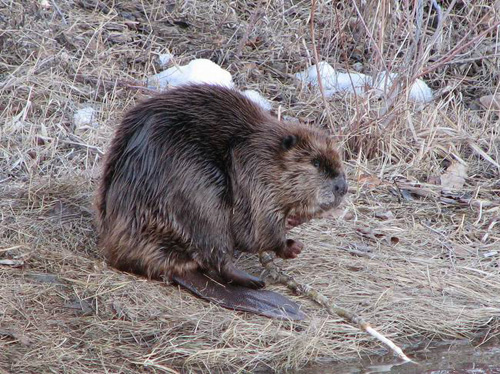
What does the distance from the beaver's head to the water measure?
76cm

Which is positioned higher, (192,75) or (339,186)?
(339,186)

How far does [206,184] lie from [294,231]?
838 millimetres

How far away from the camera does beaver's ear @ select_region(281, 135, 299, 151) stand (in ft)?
12.3

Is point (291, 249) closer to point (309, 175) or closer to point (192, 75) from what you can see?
point (309, 175)

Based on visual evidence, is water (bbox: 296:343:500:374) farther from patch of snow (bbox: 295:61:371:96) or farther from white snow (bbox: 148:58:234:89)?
white snow (bbox: 148:58:234:89)

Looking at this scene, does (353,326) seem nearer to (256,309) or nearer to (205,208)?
(256,309)

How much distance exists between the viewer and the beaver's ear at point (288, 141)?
3.76 meters

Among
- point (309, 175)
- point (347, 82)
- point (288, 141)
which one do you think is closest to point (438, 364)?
point (309, 175)

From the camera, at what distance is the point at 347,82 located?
5648mm

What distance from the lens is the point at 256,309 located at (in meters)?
3.54

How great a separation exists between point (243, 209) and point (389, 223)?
43.5 inches

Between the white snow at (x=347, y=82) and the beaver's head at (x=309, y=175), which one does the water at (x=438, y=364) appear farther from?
the white snow at (x=347, y=82)

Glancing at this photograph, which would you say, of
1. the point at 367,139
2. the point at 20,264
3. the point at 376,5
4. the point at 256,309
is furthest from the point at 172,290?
the point at 376,5

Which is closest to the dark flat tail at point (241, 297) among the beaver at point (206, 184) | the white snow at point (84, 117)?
the beaver at point (206, 184)
